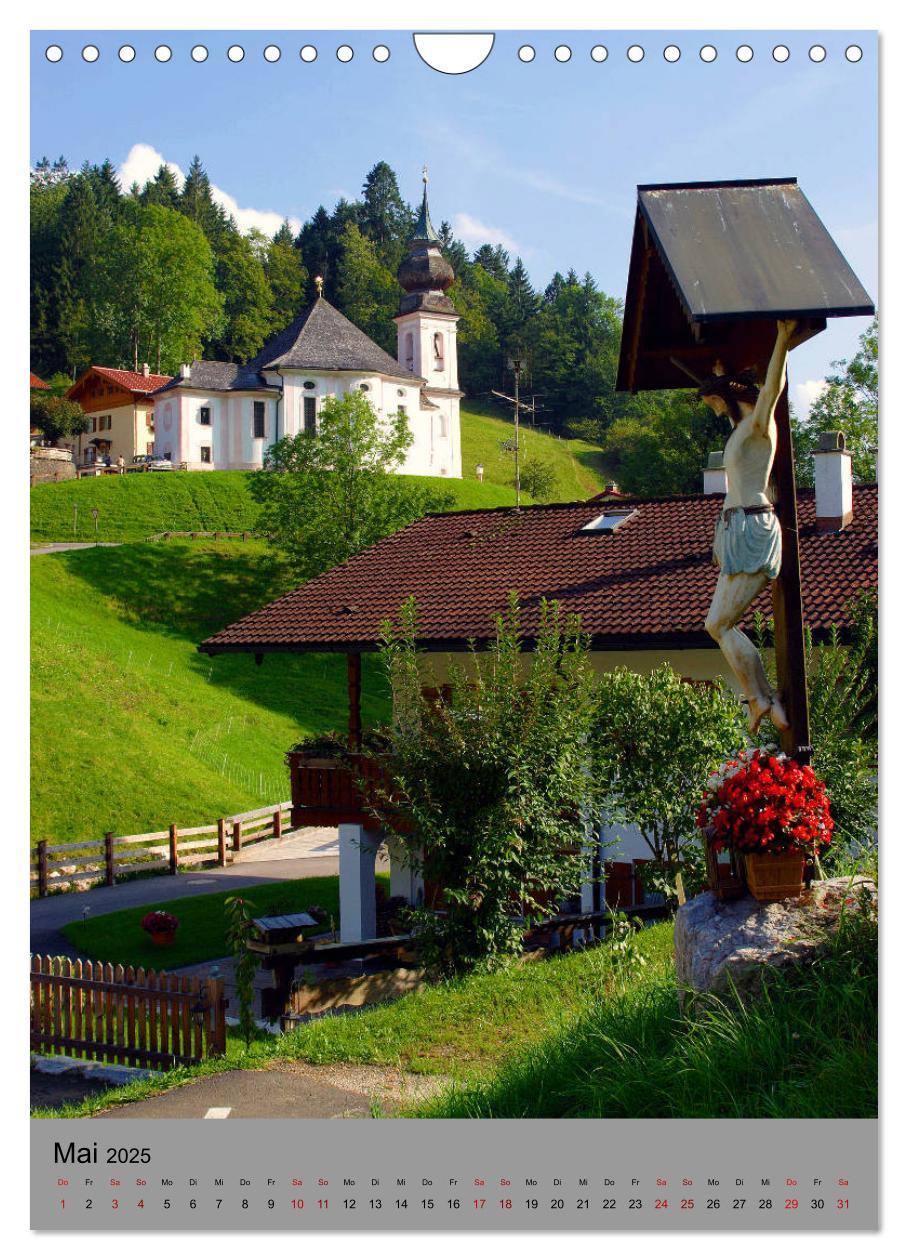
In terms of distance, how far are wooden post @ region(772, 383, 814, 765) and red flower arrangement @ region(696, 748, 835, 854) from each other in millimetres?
180

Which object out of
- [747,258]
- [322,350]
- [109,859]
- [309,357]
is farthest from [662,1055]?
[322,350]

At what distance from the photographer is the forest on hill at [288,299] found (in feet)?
27.5

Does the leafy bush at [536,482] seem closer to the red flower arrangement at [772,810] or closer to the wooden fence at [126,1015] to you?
the wooden fence at [126,1015]

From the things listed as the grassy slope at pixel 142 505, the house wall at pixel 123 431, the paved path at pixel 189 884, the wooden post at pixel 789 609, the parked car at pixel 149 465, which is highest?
the house wall at pixel 123 431

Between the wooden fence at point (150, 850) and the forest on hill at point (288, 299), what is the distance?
28.9 ft

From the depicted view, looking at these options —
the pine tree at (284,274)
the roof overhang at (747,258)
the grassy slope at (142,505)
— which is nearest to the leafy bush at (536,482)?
the grassy slope at (142,505)

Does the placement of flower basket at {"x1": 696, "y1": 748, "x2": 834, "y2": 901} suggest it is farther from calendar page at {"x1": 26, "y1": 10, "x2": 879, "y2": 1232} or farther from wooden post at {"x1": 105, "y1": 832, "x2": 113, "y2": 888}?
wooden post at {"x1": 105, "y1": 832, "x2": 113, "y2": 888}

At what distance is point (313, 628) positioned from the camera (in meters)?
16.9

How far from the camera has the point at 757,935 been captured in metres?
6.44

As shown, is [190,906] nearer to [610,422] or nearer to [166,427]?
[610,422]

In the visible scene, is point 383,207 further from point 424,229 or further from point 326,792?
point 326,792

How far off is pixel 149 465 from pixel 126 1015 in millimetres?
40079

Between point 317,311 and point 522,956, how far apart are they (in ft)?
131
